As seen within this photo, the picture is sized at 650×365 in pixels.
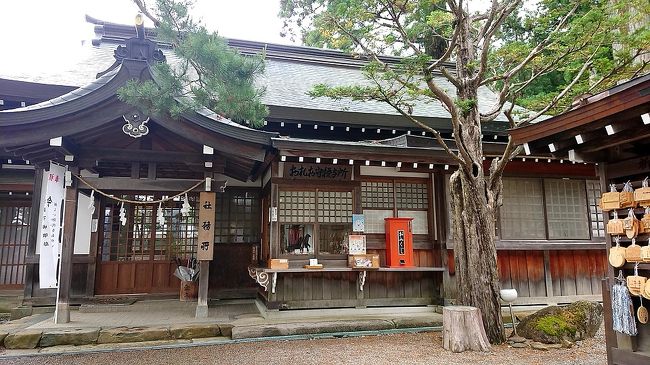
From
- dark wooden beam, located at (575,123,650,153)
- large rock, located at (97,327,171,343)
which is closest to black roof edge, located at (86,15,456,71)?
dark wooden beam, located at (575,123,650,153)

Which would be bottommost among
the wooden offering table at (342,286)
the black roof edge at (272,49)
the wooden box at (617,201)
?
the wooden offering table at (342,286)

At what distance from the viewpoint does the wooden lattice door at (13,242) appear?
30.3ft

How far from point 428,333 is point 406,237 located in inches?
74.9

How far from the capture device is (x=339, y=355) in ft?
17.8

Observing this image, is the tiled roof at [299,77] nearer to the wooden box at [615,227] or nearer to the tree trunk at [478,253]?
the tree trunk at [478,253]

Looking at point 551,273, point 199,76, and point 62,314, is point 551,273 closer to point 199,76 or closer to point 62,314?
point 199,76

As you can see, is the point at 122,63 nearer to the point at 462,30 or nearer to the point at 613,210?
the point at 462,30

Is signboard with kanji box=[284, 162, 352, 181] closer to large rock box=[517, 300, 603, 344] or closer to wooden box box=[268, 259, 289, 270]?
wooden box box=[268, 259, 289, 270]

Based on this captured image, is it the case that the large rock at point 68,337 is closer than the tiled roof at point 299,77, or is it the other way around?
the large rock at point 68,337

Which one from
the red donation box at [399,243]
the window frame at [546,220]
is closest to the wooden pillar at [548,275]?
the window frame at [546,220]

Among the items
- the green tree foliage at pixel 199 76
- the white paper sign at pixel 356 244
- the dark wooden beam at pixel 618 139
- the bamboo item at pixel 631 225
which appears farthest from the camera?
the white paper sign at pixel 356 244

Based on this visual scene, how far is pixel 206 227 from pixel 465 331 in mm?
4450

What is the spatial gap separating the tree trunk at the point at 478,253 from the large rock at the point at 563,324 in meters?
0.73

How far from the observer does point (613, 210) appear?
4.29 metres
